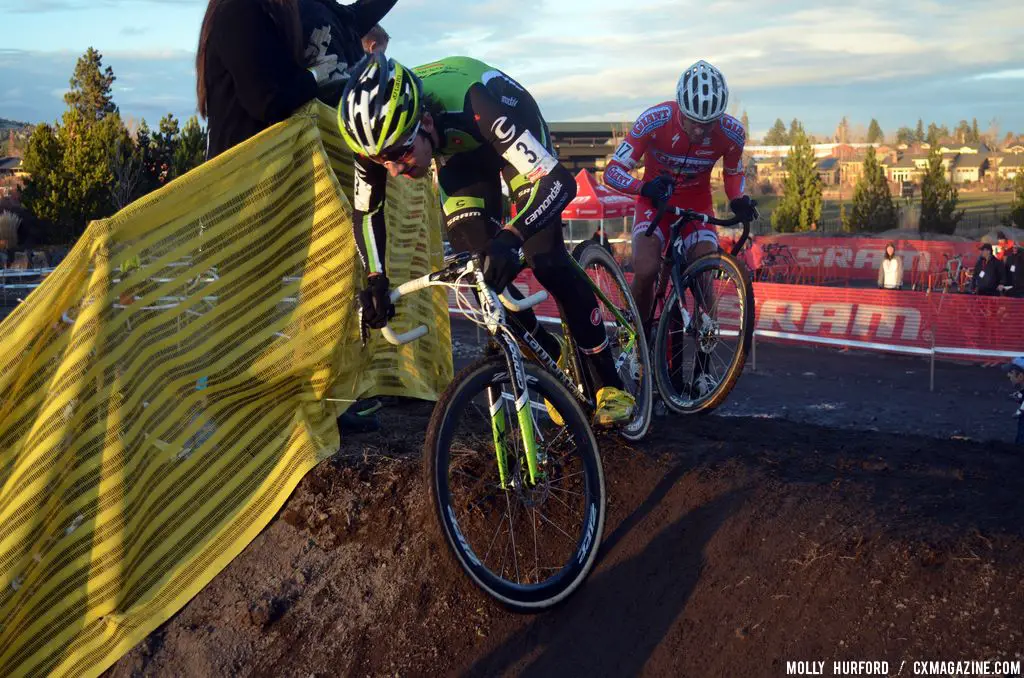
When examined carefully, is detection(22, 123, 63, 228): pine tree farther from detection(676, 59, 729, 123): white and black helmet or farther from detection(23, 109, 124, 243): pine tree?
detection(676, 59, 729, 123): white and black helmet

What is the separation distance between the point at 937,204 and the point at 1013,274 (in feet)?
79.0

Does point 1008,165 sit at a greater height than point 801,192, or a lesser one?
lesser

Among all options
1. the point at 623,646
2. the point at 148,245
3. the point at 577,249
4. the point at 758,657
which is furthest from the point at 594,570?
the point at 148,245

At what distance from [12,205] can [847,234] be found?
36.2 meters

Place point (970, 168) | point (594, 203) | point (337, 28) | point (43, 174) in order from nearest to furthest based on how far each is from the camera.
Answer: point (337, 28) → point (594, 203) → point (43, 174) → point (970, 168)

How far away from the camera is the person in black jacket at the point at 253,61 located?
471cm

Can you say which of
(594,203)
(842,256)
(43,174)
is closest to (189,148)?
(43,174)

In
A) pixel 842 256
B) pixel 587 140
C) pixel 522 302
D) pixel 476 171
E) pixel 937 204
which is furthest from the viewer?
pixel 587 140

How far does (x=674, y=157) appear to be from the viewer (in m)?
6.38

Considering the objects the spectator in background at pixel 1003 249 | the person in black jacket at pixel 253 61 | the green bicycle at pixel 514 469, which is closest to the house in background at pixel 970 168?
the spectator in background at pixel 1003 249

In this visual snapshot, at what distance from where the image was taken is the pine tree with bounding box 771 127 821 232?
1742 inches

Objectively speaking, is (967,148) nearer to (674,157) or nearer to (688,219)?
(674,157)

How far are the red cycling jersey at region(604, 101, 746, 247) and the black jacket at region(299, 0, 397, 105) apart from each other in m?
1.90

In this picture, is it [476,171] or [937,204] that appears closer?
[476,171]
